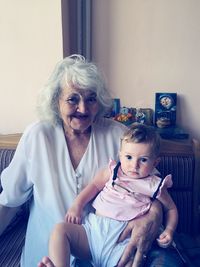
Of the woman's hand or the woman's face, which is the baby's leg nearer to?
the woman's hand

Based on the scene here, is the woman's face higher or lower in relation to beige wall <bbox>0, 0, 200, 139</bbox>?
lower

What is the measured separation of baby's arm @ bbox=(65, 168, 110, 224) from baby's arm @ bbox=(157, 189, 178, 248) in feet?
0.84

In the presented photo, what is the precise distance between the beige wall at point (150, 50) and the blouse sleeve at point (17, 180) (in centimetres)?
81

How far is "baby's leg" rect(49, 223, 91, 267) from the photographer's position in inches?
41.6

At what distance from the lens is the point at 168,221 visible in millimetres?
1211

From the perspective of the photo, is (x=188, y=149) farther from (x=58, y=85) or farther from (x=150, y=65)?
(x=58, y=85)

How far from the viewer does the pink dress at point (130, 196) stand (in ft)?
3.90

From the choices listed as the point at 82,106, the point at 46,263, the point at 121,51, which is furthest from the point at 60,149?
the point at 121,51

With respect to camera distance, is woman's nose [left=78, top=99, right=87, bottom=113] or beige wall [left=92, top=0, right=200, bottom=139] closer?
woman's nose [left=78, top=99, right=87, bottom=113]

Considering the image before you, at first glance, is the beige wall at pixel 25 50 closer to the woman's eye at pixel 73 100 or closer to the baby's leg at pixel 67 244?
the woman's eye at pixel 73 100

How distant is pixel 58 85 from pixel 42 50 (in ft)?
1.64

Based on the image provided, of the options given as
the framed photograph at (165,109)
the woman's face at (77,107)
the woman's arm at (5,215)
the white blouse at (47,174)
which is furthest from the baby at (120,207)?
the framed photograph at (165,109)

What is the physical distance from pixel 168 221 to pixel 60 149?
56 cm

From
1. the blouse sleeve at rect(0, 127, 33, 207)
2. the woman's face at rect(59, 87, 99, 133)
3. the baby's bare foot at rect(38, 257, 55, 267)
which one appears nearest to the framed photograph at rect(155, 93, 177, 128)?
the woman's face at rect(59, 87, 99, 133)
